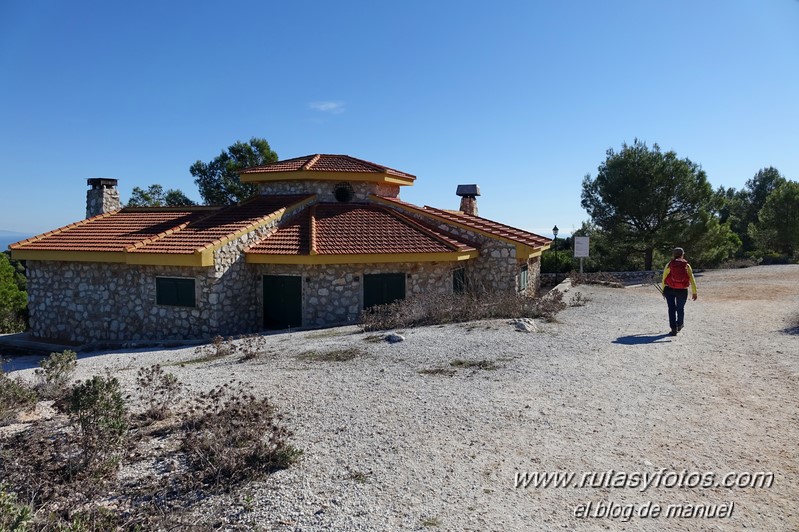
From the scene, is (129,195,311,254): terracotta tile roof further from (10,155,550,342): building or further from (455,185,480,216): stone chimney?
(455,185,480,216): stone chimney

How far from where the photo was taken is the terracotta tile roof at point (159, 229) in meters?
13.6

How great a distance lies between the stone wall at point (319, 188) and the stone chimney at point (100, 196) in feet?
17.6

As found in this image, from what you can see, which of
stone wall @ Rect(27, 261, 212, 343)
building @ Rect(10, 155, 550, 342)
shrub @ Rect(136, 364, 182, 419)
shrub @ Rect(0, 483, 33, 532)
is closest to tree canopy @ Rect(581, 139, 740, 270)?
building @ Rect(10, 155, 550, 342)

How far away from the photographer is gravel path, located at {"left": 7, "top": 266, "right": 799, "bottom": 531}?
162 inches

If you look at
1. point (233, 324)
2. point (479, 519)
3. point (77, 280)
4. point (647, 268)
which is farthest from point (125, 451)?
point (647, 268)

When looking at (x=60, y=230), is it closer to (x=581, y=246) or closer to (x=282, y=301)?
(x=282, y=301)

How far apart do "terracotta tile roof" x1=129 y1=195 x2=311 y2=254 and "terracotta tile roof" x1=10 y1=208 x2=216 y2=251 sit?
527 mm

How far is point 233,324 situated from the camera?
1370 centimetres

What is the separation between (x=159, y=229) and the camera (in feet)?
50.6

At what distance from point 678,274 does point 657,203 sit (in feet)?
59.2

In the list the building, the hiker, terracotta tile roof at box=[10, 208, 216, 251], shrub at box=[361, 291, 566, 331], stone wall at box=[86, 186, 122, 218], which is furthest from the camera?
stone wall at box=[86, 186, 122, 218]

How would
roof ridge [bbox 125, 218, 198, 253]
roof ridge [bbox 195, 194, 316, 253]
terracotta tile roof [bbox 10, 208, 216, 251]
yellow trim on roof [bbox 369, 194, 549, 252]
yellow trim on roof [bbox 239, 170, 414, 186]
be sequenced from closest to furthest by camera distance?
1. roof ridge [bbox 195, 194, 316, 253]
2. roof ridge [bbox 125, 218, 198, 253]
3. terracotta tile roof [bbox 10, 208, 216, 251]
4. yellow trim on roof [bbox 369, 194, 549, 252]
5. yellow trim on roof [bbox 239, 170, 414, 186]

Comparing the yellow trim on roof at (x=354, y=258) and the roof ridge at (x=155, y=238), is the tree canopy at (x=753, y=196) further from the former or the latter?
the roof ridge at (x=155, y=238)


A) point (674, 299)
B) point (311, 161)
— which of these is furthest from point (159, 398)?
point (311, 161)
